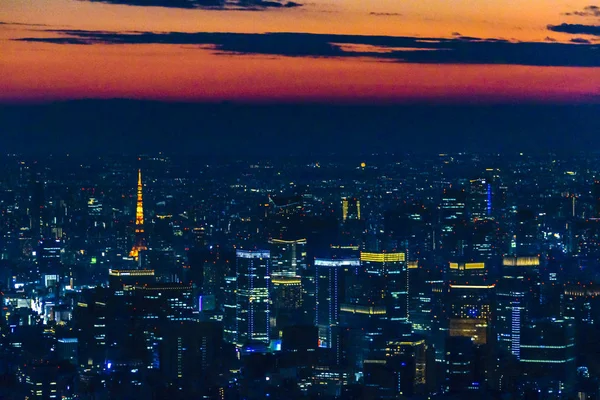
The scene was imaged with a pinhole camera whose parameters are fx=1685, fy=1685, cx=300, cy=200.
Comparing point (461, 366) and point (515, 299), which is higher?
point (515, 299)

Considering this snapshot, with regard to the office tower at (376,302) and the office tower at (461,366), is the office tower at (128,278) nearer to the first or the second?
the office tower at (376,302)

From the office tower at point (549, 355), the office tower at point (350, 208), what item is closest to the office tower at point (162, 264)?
the office tower at point (350, 208)

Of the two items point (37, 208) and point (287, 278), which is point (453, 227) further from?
point (37, 208)

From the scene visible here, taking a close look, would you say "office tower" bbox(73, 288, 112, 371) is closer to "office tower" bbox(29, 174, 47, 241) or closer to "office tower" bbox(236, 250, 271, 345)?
"office tower" bbox(29, 174, 47, 241)

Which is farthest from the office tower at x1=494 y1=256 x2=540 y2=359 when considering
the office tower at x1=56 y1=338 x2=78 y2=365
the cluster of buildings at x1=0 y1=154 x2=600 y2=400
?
the office tower at x1=56 y1=338 x2=78 y2=365

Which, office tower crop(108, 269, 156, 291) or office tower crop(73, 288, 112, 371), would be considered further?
office tower crop(108, 269, 156, 291)

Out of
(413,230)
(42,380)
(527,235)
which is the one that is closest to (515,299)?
(527,235)
